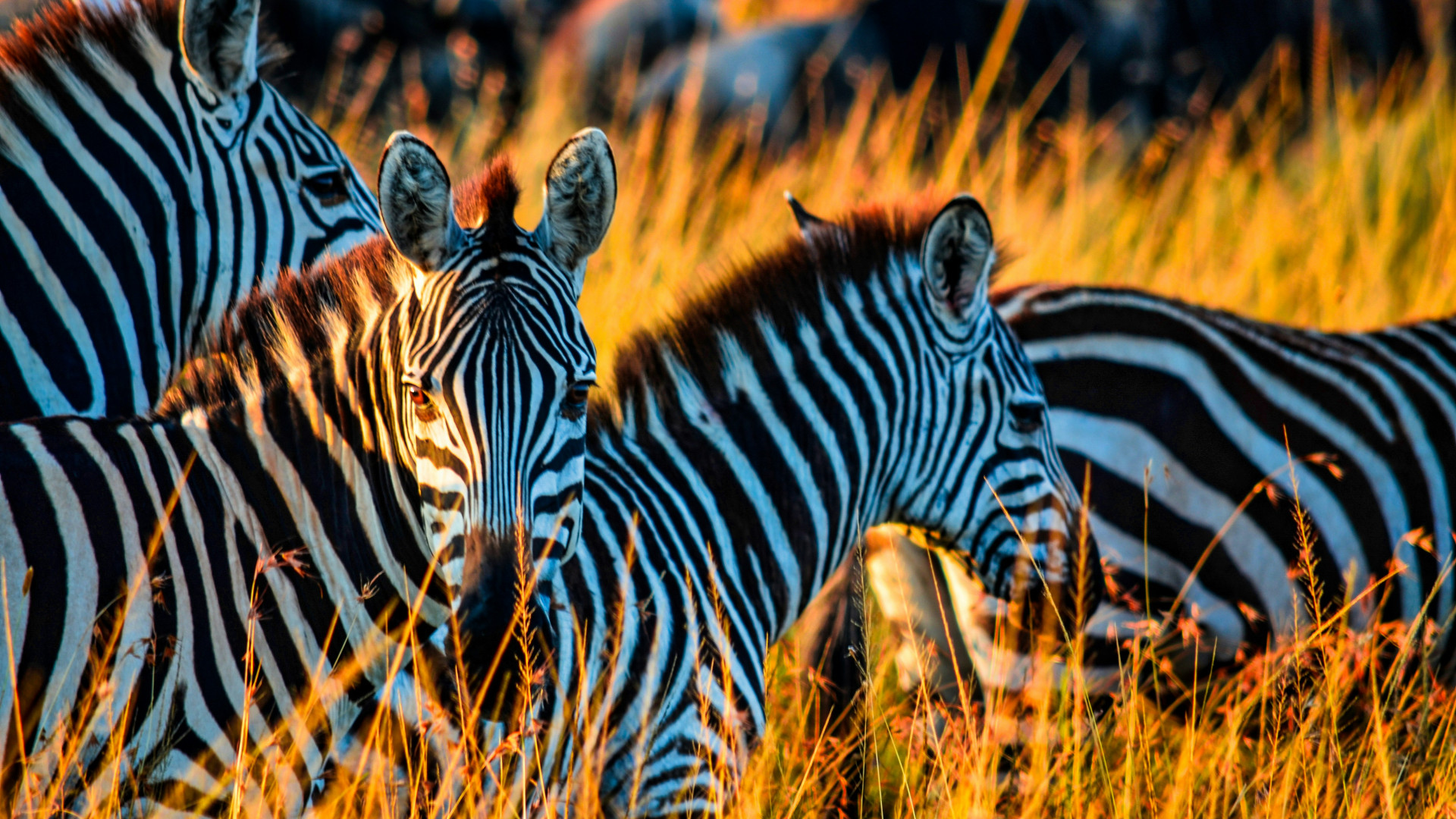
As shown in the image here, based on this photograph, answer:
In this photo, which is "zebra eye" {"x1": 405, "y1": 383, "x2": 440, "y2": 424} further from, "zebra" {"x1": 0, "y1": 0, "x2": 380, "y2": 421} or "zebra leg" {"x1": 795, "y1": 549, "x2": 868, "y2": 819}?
"zebra leg" {"x1": 795, "y1": 549, "x2": 868, "y2": 819}

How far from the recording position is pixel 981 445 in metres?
3.36

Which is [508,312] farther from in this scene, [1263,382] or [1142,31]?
[1142,31]

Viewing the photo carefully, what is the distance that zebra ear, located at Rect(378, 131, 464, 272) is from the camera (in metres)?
2.38

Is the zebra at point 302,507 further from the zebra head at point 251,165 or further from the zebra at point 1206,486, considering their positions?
the zebra at point 1206,486

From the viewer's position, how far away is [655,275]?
24.1 feet

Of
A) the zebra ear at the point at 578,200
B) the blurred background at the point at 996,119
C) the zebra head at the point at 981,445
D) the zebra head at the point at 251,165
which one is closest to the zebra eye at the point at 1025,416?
the zebra head at the point at 981,445

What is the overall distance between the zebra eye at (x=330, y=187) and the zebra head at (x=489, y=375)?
45.4 inches

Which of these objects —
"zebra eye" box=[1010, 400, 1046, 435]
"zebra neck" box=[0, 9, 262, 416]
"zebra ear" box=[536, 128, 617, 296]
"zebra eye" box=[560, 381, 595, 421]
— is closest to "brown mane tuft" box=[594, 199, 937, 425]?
"zebra eye" box=[1010, 400, 1046, 435]

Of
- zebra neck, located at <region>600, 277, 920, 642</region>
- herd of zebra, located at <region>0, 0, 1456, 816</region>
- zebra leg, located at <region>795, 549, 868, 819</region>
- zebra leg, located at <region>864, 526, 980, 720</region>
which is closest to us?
herd of zebra, located at <region>0, 0, 1456, 816</region>

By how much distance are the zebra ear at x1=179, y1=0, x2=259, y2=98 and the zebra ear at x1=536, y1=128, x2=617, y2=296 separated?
1.32m

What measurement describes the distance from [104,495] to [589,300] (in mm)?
4192

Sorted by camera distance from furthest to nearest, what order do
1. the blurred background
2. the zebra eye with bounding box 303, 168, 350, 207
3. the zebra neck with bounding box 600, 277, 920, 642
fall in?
the blurred background < the zebra eye with bounding box 303, 168, 350, 207 < the zebra neck with bounding box 600, 277, 920, 642

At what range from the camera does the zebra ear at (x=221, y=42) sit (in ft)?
10.6

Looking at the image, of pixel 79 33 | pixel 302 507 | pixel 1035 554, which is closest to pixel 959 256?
pixel 1035 554
